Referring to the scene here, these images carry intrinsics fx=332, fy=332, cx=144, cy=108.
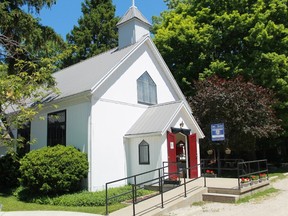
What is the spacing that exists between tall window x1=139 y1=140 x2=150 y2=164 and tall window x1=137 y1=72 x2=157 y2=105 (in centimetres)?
297

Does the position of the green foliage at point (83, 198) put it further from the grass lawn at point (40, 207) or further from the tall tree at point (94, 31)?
the tall tree at point (94, 31)

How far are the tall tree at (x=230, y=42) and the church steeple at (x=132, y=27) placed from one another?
6622 mm

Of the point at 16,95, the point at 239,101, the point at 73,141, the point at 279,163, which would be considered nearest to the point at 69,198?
the point at 73,141

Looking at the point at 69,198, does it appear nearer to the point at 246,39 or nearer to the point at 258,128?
the point at 258,128

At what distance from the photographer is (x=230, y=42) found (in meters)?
26.1

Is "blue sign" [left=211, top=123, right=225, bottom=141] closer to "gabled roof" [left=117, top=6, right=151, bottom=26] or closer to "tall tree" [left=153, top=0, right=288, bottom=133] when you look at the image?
"tall tree" [left=153, top=0, right=288, bottom=133]

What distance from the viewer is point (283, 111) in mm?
23766

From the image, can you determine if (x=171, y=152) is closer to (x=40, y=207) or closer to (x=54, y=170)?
(x=54, y=170)

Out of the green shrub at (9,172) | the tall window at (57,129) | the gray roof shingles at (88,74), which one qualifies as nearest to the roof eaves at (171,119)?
the gray roof shingles at (88,74)

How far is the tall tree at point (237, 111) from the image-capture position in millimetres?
19422

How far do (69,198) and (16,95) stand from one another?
18.2 ft

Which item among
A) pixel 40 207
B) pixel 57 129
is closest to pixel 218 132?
pixel 57 129

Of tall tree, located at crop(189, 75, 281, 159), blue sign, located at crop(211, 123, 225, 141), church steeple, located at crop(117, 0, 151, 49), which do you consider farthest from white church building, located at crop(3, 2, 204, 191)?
tall tree, located at crop(189, 75, 281, 159)

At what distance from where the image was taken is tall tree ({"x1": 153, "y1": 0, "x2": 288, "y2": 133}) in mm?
23047
